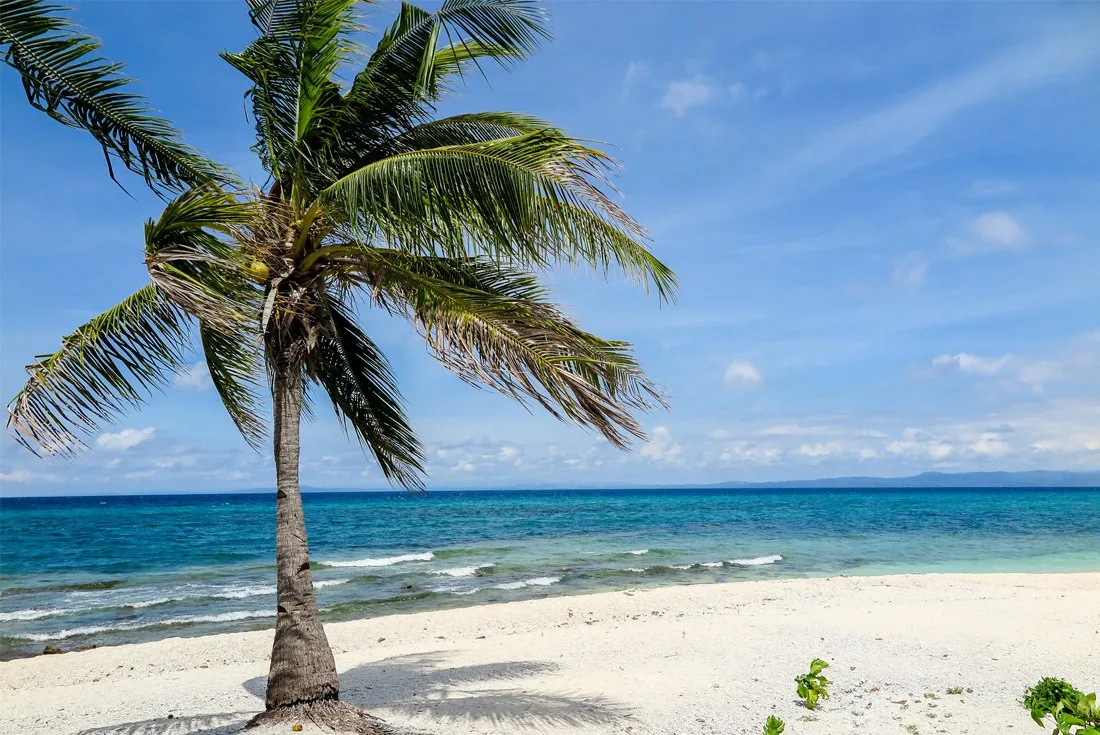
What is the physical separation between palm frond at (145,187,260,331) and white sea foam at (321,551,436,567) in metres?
18.9

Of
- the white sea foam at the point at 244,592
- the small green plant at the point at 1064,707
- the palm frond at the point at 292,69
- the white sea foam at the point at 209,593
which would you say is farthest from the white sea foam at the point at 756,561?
the palm frond at the point at 292,69

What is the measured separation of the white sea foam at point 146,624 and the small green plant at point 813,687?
11.7 m

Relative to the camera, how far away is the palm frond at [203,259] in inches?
202

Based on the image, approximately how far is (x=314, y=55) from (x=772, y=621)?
372 inches

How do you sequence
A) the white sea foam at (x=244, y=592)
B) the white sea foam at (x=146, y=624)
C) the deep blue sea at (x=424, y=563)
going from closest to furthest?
the white sea foam at (x=146, y=624)
the deep blue sea at (x=424, y=563)
the white sea foam at (x=244, y=592)

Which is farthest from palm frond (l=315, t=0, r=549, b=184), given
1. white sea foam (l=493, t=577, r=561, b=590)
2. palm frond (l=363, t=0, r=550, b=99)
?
white sea foam (l=493, t=577, r=561, b=590)

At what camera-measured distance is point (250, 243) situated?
5.82 m

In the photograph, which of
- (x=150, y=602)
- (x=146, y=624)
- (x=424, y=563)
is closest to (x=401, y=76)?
(x=146, y=624)

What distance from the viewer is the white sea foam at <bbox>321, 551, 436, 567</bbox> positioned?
24.0 m

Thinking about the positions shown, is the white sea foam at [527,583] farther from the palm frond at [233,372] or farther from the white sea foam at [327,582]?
the palm frond at [233,372]

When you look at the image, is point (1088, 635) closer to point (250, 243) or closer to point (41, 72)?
point (250, 243)

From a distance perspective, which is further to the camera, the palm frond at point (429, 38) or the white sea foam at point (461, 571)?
the white sea foam at point (461, 571)

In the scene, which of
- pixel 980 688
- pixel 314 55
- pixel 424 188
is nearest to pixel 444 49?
pixel 314 55

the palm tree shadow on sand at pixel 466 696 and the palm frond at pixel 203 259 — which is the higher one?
the palm frond at pixel 203 259
